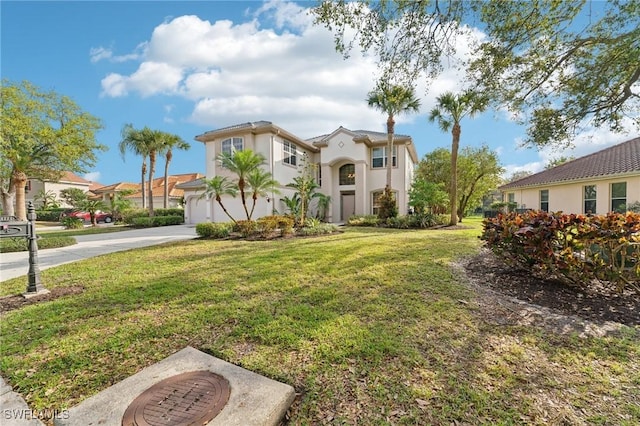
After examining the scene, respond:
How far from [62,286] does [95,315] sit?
88.5 inches

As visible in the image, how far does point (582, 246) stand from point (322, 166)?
1910cm

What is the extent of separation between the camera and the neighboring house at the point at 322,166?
61.4ft

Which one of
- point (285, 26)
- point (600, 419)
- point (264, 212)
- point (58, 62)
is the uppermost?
point (285, 26)

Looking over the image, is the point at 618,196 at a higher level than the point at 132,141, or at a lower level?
lower

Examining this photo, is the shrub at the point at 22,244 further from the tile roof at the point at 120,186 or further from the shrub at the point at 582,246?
the tile roof at the point at 120,186

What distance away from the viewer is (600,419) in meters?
2.15

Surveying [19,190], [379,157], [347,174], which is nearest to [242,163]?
[19,190]

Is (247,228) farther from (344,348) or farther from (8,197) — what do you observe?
(8,197)

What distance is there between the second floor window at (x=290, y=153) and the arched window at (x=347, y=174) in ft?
13.7

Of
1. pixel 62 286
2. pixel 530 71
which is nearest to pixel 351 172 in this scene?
pixel 530 71

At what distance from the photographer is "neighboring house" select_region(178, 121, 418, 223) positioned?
1872 cm

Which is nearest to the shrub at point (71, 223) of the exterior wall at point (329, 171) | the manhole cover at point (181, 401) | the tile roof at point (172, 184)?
the exterior wall at point (329, 171)

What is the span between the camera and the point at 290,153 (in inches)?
816

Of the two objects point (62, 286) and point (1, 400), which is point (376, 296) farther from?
point (62, 286)
